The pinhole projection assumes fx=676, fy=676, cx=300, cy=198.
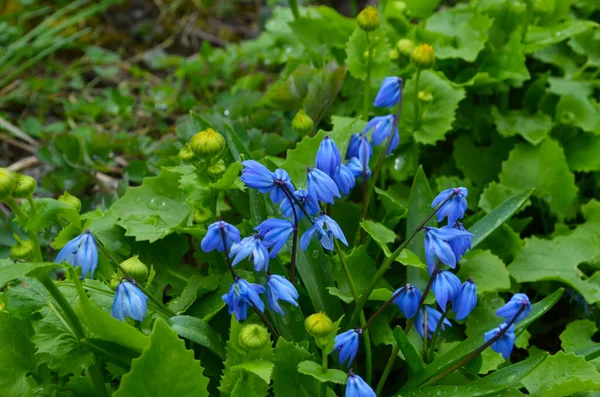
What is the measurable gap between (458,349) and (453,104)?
97 centimetres

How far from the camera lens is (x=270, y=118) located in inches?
96.9

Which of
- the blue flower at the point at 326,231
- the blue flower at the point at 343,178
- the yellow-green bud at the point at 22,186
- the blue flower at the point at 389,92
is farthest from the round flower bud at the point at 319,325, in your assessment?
the blue flower at the point at 389,92

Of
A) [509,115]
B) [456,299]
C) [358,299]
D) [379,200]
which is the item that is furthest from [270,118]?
[456,299]

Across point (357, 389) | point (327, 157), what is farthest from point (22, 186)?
point (357, 389)

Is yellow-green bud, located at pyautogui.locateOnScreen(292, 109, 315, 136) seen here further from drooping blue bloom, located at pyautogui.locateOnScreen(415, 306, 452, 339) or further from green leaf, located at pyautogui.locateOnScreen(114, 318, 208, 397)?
green leaf, located at pyautogui.locateOnScreen(114, 318, 208, 397)

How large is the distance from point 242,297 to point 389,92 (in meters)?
0.81

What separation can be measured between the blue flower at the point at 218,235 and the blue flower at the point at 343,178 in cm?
33

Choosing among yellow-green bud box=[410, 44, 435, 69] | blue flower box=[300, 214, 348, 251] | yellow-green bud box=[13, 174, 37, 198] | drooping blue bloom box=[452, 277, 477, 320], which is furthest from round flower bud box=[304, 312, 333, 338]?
yellow-green bud box=[410, 44, 435, 69]

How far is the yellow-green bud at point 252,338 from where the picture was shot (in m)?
1.32

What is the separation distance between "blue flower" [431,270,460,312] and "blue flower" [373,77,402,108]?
0.64 meters

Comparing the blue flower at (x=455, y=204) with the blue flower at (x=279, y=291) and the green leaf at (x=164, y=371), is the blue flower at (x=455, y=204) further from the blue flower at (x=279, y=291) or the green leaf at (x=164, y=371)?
the green leaf at (x=164, y=371)

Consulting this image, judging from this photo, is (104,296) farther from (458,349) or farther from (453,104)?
(453,104)

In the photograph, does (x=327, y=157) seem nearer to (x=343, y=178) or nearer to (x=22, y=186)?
(x=343, y=178)

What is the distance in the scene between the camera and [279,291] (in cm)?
143
